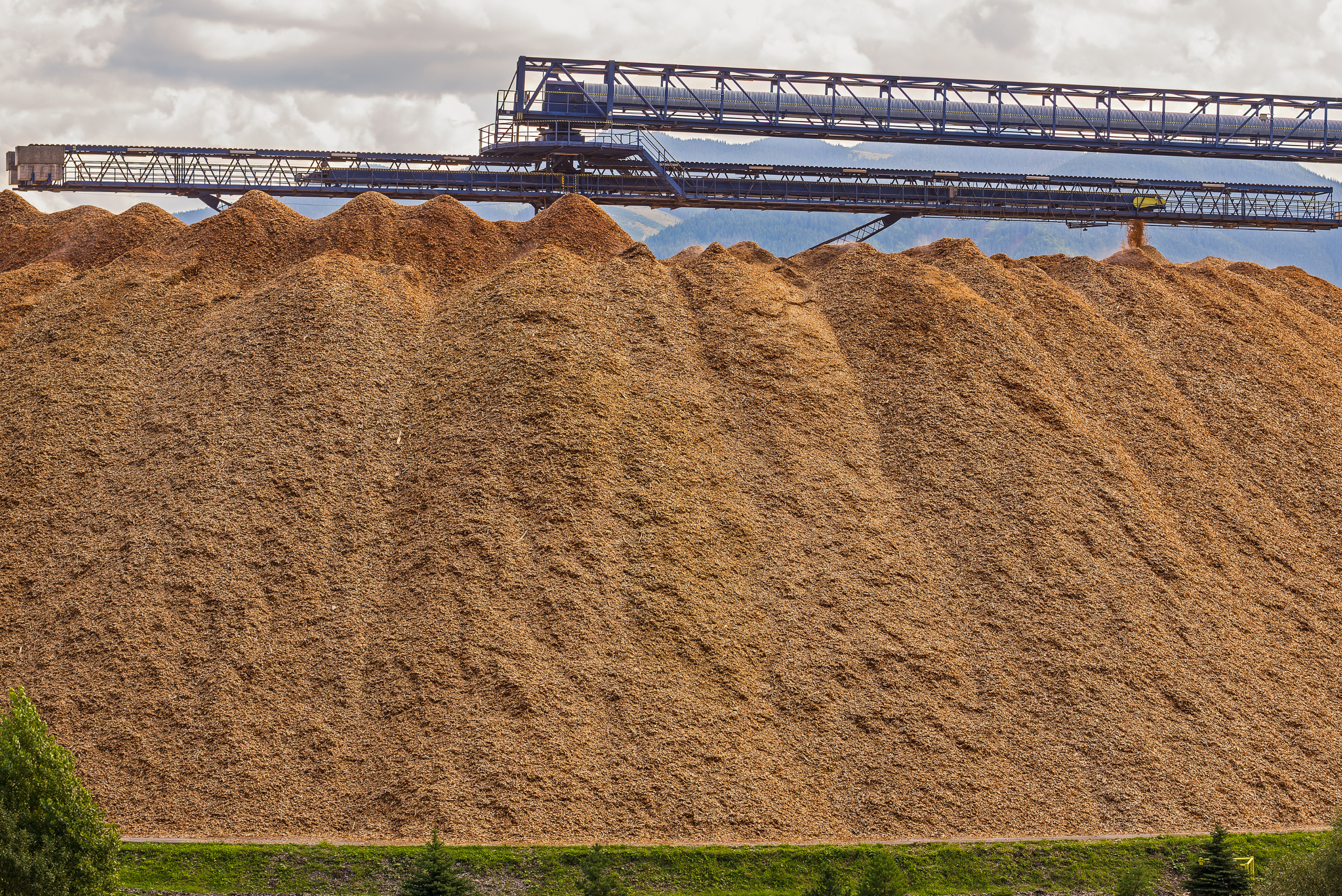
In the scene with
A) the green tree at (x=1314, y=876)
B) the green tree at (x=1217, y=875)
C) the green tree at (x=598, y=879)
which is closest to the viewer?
the green tree at (x=1314, y=876)

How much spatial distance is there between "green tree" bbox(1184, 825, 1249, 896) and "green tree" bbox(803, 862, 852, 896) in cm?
502

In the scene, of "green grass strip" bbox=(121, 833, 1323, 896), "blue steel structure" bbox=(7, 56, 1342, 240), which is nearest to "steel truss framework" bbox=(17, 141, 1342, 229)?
"blue steel structure" bbox=(7, 56, 1342, 240)

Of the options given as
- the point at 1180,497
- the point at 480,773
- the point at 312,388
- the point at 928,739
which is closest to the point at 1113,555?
the point at 1180,497

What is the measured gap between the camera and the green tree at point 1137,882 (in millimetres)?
14562

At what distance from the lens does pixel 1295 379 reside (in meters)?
27.8

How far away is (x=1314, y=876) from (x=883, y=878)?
18.1 ft

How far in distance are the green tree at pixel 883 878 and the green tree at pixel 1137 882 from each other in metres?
3.08

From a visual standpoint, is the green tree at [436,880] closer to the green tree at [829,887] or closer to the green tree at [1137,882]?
the green tree at [829,887]

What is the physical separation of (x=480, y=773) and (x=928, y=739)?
7.71 meters

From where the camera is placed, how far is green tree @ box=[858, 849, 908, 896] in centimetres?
1331

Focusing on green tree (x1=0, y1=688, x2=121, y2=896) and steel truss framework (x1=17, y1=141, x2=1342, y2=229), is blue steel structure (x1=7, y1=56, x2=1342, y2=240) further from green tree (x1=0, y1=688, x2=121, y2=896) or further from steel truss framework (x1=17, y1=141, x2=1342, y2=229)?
green tree (x1=0, y1=688, x2=121, y2=896)

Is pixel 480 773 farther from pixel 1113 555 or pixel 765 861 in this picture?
pixel 1113 555

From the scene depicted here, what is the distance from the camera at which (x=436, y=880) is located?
1334 cm

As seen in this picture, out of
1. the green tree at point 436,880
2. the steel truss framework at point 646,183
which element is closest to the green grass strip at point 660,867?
the green tree at point 436,880
